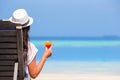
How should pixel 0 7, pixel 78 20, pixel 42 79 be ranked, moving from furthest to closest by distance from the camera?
pixel 78 20
pixel 0 7
pixel 42 79

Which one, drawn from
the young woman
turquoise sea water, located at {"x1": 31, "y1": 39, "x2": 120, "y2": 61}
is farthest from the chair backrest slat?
turquoise sea water, located at {"x1": 31, "y1": 39, "x2": 120, "y2": 61}

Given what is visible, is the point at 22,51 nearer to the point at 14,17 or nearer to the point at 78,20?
the point at 14,17

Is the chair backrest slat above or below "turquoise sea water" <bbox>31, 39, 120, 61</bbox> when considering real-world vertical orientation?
above

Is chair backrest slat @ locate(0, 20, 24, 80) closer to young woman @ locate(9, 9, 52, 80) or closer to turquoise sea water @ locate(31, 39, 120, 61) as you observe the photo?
young woman @ locate(9, 9, 52, 80)

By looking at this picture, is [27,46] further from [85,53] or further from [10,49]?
[85,53]

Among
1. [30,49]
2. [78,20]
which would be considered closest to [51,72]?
[30,49]

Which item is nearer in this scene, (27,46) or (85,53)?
(27,46)

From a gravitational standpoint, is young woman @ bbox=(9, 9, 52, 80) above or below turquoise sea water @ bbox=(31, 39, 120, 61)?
above

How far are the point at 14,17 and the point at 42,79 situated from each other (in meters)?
2.23

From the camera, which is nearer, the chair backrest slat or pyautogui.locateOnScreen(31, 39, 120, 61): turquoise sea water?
the chair backrest slat

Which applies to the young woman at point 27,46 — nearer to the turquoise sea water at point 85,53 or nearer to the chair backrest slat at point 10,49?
the chair backrest slat at point 10,49

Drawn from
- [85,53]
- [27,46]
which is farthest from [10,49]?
[85,53]

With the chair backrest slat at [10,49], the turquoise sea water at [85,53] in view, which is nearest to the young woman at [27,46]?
the chair backrest slat at [10,49]

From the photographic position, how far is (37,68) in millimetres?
2152
